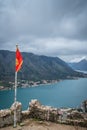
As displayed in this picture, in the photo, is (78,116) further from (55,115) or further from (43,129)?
(43,129)

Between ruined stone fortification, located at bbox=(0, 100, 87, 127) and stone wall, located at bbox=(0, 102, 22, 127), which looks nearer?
stone wall, located at bbox=(0, 102, 22, 127)

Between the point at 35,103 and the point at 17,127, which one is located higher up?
the point at 35,103

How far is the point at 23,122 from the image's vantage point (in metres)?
19.8

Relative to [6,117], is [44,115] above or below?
below

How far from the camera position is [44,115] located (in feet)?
66.9

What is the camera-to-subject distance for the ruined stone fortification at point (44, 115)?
19.0 metres

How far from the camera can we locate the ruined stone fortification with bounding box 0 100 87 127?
62.3 feet

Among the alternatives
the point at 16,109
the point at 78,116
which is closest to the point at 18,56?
the point at 16,109

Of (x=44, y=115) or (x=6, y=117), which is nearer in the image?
(x=6, y=117)

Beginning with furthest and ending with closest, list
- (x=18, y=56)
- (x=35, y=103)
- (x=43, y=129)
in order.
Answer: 1. (x=35, y=103)
2. (x=18, y=56)
3. (x=43, y=129)

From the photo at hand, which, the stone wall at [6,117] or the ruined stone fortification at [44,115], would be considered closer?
the stone wall at [6,117]

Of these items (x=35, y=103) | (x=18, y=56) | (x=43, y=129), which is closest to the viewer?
(x=43, y=129)

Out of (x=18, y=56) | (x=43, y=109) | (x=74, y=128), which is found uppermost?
(x=18, y=56)

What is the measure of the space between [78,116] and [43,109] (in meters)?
3.12
